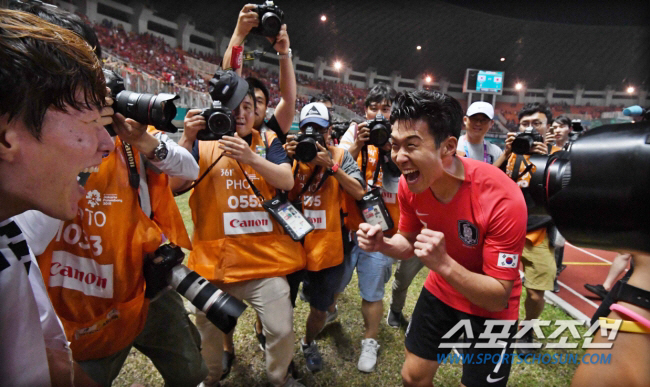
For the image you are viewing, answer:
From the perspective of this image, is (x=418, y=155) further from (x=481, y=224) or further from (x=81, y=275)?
(x=81, y=275)

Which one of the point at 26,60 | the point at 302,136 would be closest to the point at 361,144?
the point at 302,136

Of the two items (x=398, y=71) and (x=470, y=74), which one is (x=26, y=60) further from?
(x=398, y=71)

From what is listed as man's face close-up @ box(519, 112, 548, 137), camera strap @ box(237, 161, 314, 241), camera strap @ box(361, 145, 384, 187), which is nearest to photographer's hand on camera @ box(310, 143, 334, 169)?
camera strap @ box(237, 161, 314, 241)

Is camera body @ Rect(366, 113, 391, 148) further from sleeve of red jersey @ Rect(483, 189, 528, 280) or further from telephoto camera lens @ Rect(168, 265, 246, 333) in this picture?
telephoto camera lens @ Rect(168, 265, 246, 333)

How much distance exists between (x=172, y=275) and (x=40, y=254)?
0.56 metres

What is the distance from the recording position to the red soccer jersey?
62.6 inches

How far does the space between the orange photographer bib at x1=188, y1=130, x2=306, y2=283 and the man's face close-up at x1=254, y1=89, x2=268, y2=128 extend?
39 cm

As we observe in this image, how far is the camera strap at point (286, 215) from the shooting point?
2.14 meters

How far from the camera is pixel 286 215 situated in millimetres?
2176

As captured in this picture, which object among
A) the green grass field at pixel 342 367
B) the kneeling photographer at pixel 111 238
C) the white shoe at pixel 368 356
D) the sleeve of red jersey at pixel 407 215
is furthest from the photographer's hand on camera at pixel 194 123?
the white shoe at pixel 368 356

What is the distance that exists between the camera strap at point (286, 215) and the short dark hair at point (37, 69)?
4.39 feet

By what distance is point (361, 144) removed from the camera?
9.30ft

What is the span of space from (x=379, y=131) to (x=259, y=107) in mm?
991

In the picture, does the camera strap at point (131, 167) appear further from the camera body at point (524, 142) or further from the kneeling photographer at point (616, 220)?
the camera body at point (524, 142)
